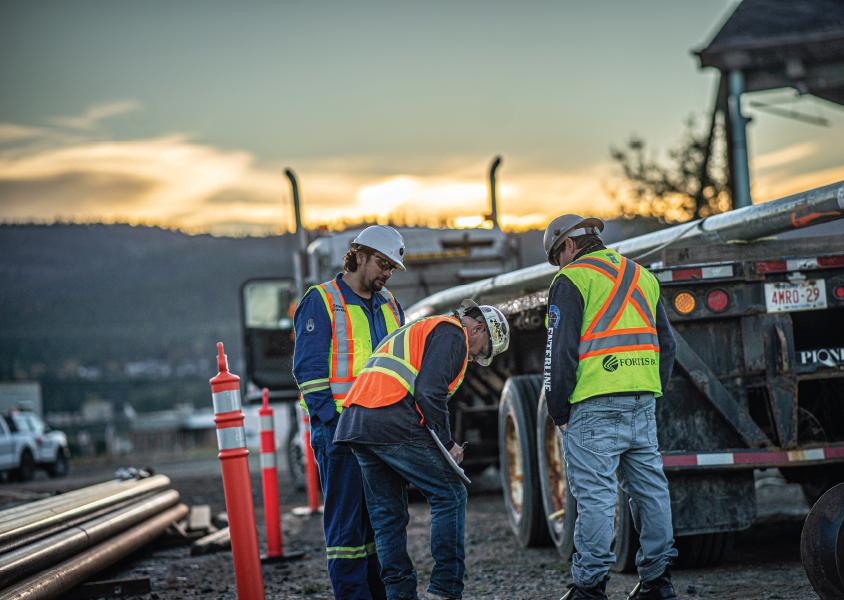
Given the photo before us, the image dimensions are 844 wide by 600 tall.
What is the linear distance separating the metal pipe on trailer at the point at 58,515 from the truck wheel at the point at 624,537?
3581mm

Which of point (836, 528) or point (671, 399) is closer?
point (836, 528)

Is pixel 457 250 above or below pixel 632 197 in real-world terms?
below

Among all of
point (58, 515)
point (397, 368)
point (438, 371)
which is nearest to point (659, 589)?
point (438, 371)

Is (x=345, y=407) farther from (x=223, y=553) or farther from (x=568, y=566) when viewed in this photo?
(x=223, y=553)

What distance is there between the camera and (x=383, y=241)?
20.2 feet

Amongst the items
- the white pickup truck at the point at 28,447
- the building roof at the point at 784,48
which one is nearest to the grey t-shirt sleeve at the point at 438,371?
the building roof at the point at 784,48

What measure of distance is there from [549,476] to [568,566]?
705 millimetres

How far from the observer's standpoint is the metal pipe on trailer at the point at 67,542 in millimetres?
6930

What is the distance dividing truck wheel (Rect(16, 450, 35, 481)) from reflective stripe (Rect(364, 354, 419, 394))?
22233mm

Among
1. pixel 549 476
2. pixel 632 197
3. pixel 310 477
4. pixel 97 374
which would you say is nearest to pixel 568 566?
pixel 549 476

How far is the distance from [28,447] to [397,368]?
22703mm

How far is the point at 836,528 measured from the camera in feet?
19.0

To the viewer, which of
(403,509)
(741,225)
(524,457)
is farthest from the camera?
(524,457)

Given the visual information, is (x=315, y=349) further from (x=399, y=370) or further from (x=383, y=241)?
(x=399, y=370)
